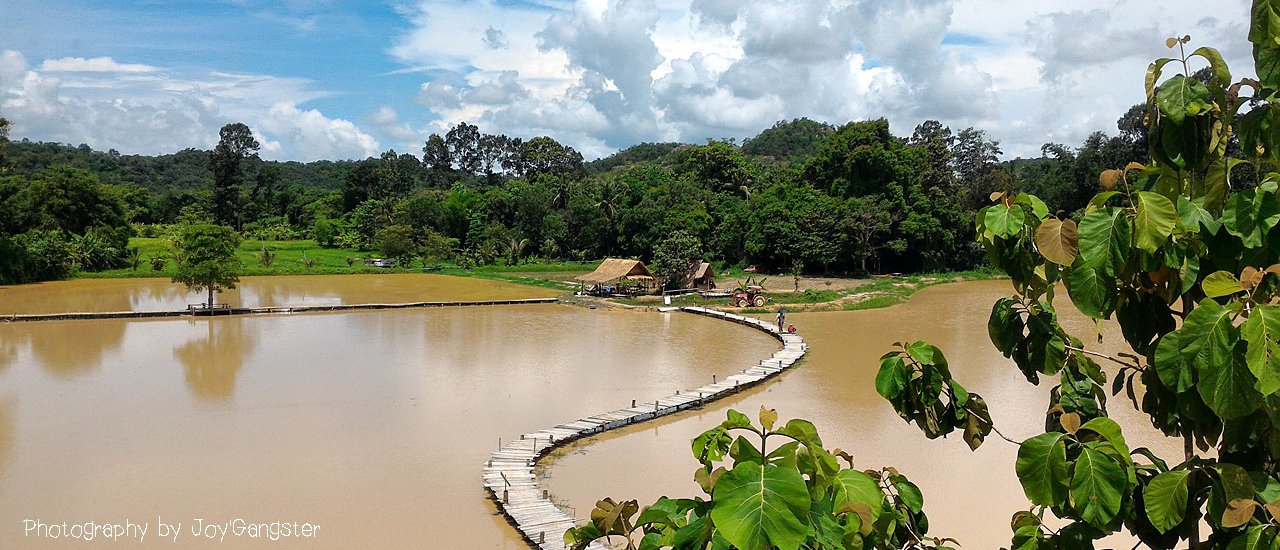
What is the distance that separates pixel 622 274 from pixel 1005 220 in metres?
26.6

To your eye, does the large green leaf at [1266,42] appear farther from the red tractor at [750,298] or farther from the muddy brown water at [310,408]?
the red tractor at [750,298]

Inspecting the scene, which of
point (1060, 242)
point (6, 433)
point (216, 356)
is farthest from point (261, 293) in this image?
point (1060, 242)

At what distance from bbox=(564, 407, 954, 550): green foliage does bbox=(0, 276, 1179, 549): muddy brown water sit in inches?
258

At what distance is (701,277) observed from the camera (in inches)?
1157

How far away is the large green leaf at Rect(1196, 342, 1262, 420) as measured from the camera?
168cm

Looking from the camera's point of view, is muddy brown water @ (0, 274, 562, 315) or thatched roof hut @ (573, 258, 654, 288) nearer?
muddy brown water @ (0, 274, 562, 315)

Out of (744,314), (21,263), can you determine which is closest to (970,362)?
(744,314)

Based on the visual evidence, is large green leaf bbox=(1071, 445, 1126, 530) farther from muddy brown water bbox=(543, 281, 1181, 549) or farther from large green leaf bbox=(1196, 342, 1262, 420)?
muddy brown water bbox=(543, 281, 1181, 549)

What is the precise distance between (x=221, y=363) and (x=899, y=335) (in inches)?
627

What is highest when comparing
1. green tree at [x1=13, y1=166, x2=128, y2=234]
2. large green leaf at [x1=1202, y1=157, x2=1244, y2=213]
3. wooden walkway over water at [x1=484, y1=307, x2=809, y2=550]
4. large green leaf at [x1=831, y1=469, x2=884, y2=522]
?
green tree at [x1=13, y1=166, x2=128, y2=234]

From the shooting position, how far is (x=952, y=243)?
3712cm

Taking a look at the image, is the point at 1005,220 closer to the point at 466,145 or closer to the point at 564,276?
the point at 564,276

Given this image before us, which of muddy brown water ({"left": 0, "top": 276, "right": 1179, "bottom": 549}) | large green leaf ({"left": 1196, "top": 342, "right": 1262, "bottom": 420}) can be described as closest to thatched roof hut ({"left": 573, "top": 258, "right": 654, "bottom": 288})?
muddy brown water ({"left": 0, "top": 276, "right": 1179, "bottom": 549})

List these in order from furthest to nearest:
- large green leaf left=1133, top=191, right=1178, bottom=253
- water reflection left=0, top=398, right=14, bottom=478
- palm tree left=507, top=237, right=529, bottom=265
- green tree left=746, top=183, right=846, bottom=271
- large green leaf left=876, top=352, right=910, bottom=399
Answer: palm tree left=507, top=237, right=529, bottom=265 → green tree left=746, top=183, right=846, bottom=271 → water reflection left=0, top=398, right=14, bottom=478 → large green leaf left=876, top=352, right=910, bottom=399 → large green leaf left=1133, top=191, right=1178, bottom=253
